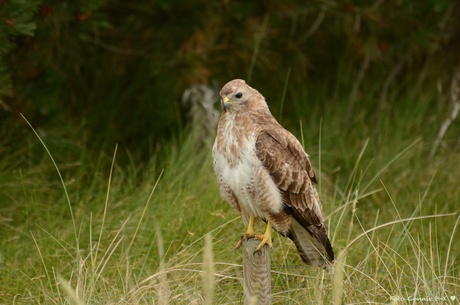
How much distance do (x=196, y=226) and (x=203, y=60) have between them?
5.73 ft

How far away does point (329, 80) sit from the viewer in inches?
302

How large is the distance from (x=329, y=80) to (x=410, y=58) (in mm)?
711

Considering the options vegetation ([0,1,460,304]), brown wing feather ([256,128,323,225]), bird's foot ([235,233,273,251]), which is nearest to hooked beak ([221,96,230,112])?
brown wing feather ([256,128,323,225])

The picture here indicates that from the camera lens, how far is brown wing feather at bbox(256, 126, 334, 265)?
4023mm

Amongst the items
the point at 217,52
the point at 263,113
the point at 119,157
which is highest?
the point at 263,113

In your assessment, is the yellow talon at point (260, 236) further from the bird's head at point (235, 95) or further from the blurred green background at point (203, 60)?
the blurred green background at point (203, 60)

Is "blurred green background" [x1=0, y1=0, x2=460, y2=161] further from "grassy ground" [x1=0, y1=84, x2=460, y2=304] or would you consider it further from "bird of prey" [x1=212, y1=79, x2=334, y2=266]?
"bird of prey" [x1=212, y1=79, x2=334, y2=266]

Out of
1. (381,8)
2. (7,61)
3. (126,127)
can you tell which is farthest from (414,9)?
(7,61)

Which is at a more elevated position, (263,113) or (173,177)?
(263,113)

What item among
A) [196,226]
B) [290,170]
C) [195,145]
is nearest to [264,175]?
[290,170]

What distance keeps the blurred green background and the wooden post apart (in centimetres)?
206

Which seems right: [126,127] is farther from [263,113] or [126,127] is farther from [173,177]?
[263,113]

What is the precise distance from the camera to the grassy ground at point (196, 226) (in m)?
Result: 3.98

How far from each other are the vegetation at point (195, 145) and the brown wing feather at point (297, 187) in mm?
107
